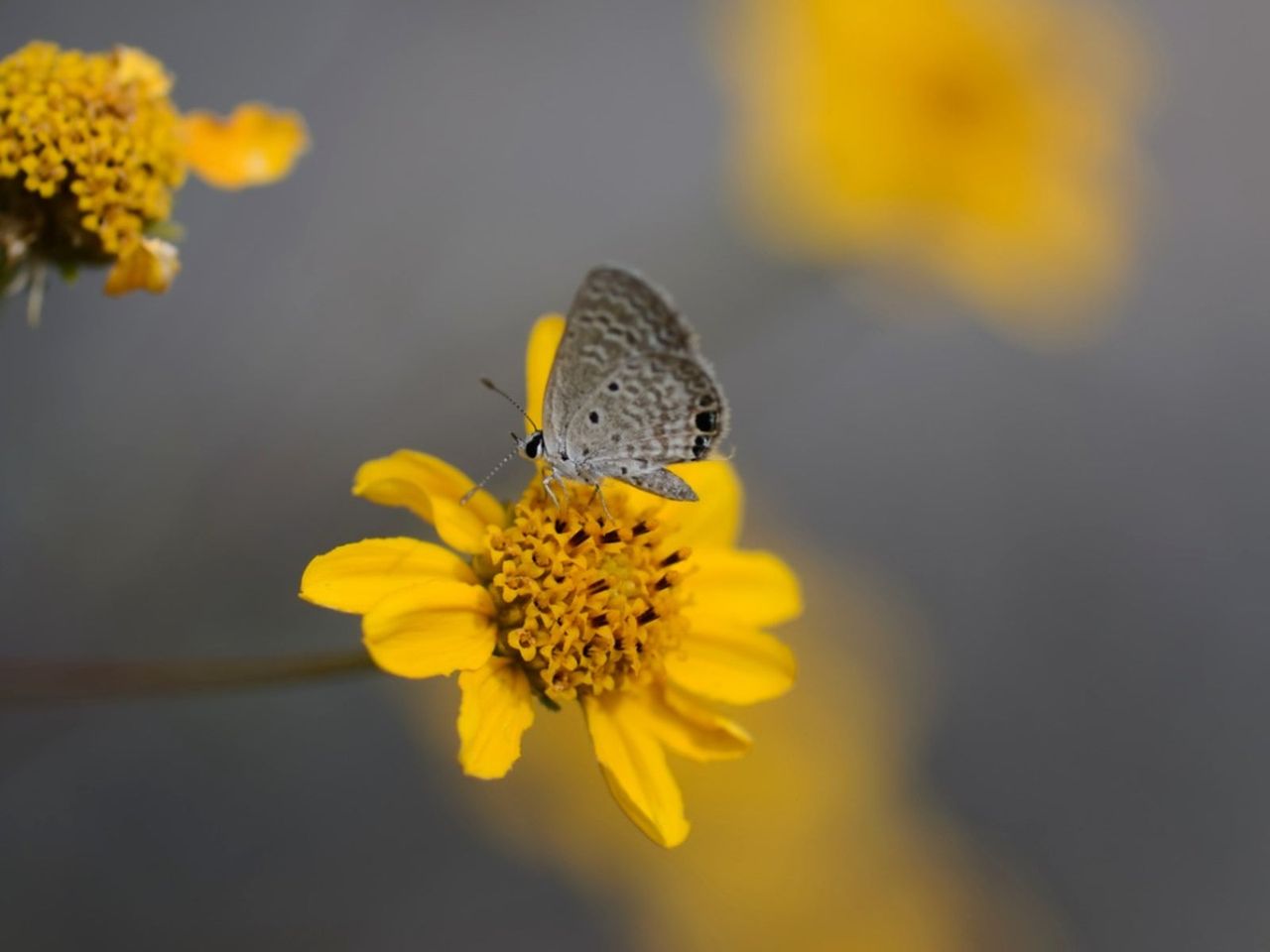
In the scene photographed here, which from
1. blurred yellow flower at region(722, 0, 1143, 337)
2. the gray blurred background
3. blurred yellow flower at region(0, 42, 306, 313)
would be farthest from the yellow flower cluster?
blurred yellow flower at region(722, 0, 1143, 337)

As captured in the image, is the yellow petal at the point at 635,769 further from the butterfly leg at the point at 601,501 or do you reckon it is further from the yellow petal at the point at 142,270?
the yellow petal at the point at 142,270

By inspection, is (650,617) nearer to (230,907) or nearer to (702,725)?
(702,725)

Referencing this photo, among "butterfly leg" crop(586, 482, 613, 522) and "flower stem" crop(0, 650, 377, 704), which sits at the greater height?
"butterfly leg" crop(586, 482, 613, 522)

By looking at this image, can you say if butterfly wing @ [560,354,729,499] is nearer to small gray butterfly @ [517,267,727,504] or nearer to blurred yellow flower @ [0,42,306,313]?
small gray butterfly @ [517,267,727,504]

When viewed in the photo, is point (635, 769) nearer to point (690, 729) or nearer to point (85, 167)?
point (690, 729)

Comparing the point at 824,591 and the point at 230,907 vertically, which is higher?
the point at 824,591

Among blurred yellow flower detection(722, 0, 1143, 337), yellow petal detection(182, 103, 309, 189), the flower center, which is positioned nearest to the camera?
the flower center

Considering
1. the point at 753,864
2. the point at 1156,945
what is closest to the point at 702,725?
the point at 753,864

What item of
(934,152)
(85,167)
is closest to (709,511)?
(85,167)
